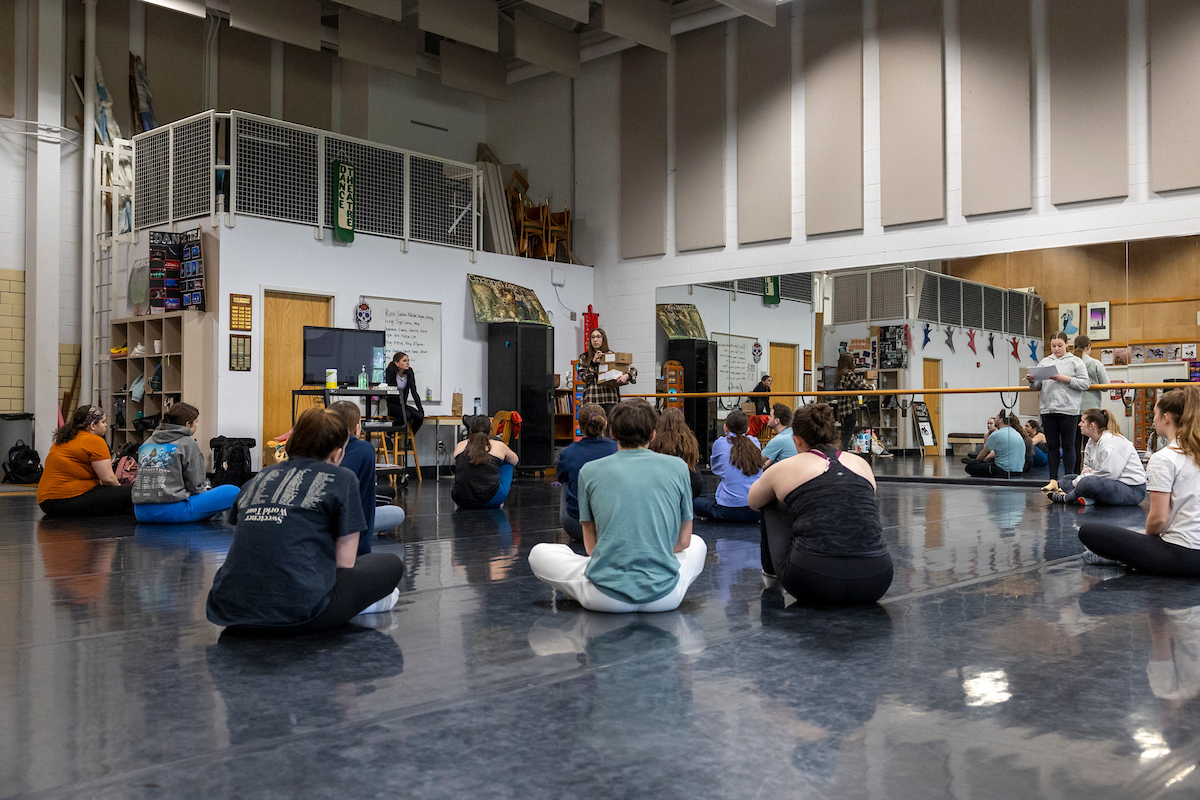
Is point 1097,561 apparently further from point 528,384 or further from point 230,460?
point 528,384

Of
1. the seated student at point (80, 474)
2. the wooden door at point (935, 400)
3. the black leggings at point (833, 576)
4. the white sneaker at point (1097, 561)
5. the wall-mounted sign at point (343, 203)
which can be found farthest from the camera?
the wall-mounted sign at point (343, 203)

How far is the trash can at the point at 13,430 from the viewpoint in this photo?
34.4ft

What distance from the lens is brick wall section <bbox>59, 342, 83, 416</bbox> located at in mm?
11328

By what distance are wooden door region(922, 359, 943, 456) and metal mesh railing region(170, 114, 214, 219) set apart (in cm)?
816

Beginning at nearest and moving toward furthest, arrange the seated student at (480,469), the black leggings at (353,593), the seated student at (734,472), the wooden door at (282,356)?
the black leggings at (353,593), the seated student at (734,472), the seated student at (480,469), the wooden door at (282,356)

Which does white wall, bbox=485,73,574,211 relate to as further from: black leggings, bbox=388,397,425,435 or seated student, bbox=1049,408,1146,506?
seated student, bbox=1049,408,1146,506

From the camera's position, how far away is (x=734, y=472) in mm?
6590

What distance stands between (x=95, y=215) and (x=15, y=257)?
1.01 m

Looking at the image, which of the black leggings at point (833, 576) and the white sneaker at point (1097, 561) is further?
the white sneaker at point (1097, 561)

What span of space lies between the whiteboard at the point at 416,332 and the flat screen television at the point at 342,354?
4.44 ft

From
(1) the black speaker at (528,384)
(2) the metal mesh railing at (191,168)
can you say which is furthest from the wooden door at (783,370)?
(2) the metal mesh railing at (191,168)

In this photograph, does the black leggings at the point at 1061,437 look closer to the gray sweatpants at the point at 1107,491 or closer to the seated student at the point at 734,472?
the gray sweatpants at the point at 1107,491

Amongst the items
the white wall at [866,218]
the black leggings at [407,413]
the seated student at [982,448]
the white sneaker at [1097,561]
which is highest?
the white wall at [866,218]

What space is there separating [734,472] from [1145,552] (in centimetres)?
268
